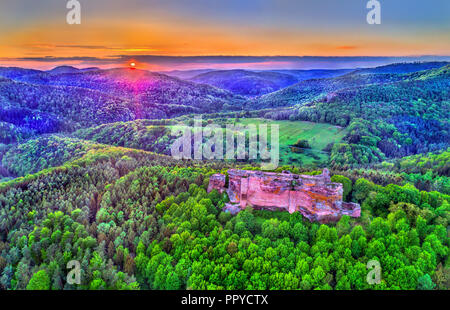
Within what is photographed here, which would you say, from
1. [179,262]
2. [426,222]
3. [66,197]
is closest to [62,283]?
[179,262]

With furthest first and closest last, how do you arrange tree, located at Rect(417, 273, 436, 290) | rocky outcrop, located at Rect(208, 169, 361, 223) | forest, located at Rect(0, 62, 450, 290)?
rocky outcrop, located at Rect(208, 169, 361, 223) → forest, located at Rect(0, 62, 450, 290) → tree, located at Rect(417, 273, 436, 290)

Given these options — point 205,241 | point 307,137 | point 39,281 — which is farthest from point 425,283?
point 307,137

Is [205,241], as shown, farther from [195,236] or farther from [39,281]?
[39,281]

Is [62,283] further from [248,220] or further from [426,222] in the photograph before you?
[426,222]

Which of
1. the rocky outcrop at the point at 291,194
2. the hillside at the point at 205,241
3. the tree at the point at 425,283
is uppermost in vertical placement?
the rocky outcrop at the point at 291,194

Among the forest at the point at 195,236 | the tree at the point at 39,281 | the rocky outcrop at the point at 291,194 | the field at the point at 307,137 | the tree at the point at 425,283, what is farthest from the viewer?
the field at the point at 307,137

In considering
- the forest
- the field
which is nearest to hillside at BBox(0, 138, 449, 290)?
the forest

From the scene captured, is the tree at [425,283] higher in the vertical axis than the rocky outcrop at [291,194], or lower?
lower

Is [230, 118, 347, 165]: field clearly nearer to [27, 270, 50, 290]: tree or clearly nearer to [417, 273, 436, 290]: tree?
[417, 273, 436, 290]: tree

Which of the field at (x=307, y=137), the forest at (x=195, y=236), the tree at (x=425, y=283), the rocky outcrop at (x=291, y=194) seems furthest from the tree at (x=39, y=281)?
the field at (x=307, y=137)

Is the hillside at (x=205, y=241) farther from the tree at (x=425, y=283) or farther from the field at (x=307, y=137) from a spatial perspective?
the field at (x=307, y=137)
